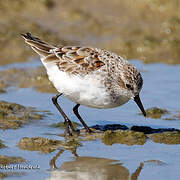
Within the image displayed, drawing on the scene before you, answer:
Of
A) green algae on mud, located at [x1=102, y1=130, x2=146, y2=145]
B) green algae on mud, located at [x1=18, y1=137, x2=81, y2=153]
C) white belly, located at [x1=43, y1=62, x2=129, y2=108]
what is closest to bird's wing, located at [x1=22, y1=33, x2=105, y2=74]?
white belly, located at [x1=43, y1=62, x2=129, y2=108]

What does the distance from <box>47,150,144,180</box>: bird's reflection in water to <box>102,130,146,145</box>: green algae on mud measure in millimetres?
880

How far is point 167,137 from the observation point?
26.2ft

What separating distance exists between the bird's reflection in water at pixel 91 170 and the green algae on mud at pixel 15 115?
1.67 m

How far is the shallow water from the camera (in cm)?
651

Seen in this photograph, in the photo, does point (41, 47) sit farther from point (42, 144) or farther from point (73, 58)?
point (42, 144)

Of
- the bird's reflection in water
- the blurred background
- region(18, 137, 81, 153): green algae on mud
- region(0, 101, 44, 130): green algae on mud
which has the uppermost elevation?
the blurred background

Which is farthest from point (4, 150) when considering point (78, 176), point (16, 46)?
point (16, 46)

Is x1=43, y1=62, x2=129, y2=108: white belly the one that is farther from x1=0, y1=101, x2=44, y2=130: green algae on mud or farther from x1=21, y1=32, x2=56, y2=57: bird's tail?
x1=0, y1=101, x2=44, y2=130: green algae on mud

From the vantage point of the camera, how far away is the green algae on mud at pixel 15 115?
850 cm

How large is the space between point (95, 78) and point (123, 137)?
1.06 m

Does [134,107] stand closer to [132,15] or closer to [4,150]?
[4,150]

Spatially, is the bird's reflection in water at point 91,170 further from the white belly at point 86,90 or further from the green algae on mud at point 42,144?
the white belly at point 86,90

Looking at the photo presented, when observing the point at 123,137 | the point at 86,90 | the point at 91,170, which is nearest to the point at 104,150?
the point at 123,137

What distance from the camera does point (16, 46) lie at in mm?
13414
